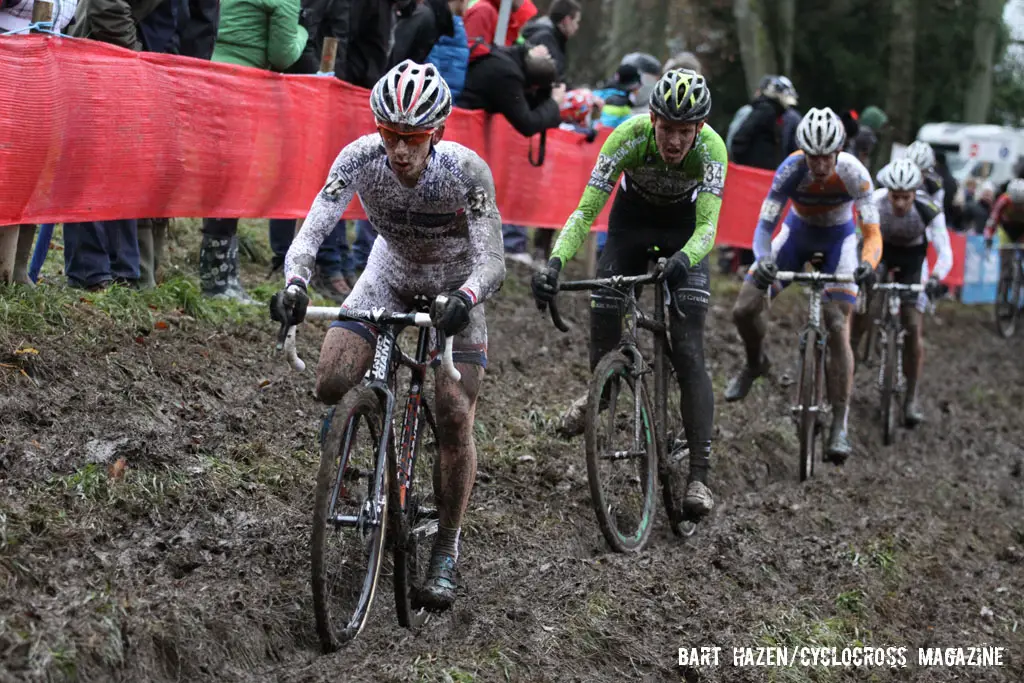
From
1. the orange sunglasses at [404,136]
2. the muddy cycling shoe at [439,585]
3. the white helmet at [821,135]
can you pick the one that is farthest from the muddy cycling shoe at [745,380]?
the orange sunglasses at [404,136]

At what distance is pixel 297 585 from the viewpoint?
571cm

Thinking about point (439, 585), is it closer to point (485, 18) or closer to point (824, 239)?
point (824, 239)

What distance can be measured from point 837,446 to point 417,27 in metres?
4.37

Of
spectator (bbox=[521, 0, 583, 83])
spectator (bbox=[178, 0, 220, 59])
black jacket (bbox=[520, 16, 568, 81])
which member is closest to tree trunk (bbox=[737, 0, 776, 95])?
black jacket (bbox=[520, 16, 568, 81])

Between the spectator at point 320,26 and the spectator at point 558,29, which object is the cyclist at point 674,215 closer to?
the spectator at point 320,26

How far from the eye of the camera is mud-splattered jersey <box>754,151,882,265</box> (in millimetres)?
9641

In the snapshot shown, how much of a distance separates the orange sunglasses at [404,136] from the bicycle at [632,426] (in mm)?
1448

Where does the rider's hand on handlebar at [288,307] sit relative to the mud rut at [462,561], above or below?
above

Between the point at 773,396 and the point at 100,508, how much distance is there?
293 inches

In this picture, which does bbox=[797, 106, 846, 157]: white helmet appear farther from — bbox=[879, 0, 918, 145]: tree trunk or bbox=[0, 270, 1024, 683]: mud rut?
bbox=[879, 0, 918, 145]: tree trunk

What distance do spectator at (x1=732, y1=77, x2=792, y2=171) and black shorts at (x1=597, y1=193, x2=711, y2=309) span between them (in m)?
7.80

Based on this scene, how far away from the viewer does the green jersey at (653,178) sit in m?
7.11

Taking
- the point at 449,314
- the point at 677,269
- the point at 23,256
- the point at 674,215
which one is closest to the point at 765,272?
the point at 674,215

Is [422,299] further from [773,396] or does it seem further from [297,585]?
[773,396]
